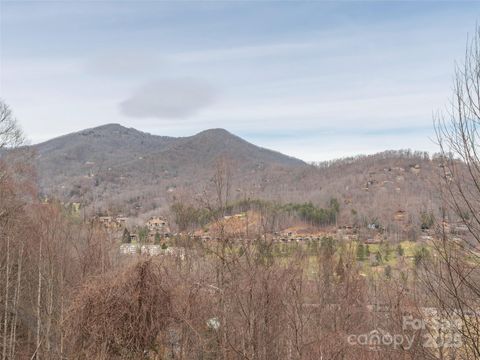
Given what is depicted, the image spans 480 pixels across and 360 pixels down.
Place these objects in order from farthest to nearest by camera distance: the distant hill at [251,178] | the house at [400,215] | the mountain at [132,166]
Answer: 1. the mountain at [132,166]
2. the distant hill at [251,178]
3. the house at [400,215]

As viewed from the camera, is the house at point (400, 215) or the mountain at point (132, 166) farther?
the mountain at point (132, 166)

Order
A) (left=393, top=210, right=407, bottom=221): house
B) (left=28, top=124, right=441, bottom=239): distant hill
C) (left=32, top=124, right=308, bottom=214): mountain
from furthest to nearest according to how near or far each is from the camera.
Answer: (left=32, top=124, right=308, bottom=214): mountain → (left=28, top=124, right=441, bottom=239): distant hill → (left=393, top=210, right=407, bottom=221): house

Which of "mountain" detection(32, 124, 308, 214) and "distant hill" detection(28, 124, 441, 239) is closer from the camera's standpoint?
"distant hill" detection(28, 124, 441, 239)

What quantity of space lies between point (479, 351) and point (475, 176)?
6.08 feet

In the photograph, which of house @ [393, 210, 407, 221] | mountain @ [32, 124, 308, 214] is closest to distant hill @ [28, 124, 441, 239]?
mountain @ [32, 124, 308, 214]

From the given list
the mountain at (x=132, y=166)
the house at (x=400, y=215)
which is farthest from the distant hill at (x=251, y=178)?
the house at (x=400, y=215)

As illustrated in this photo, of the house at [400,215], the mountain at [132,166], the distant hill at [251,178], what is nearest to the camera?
the house at [400,215]

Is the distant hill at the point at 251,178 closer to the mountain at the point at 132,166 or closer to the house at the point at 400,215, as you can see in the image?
the mountain at the point at 132,166

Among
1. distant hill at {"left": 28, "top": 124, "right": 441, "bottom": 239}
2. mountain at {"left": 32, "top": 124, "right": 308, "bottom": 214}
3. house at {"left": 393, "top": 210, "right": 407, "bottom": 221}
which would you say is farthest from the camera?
mountain at {"left": 32, "top": 124, "right": 308, "bottom": 214}

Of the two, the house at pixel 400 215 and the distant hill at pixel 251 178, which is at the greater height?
the distant hill at pixel 251 178

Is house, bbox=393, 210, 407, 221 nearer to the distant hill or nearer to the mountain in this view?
the distant hill

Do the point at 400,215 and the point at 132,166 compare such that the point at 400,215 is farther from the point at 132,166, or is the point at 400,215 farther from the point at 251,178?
the point at 132,166

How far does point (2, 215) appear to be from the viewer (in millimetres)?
17359

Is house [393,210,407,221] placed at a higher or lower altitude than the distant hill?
lower
